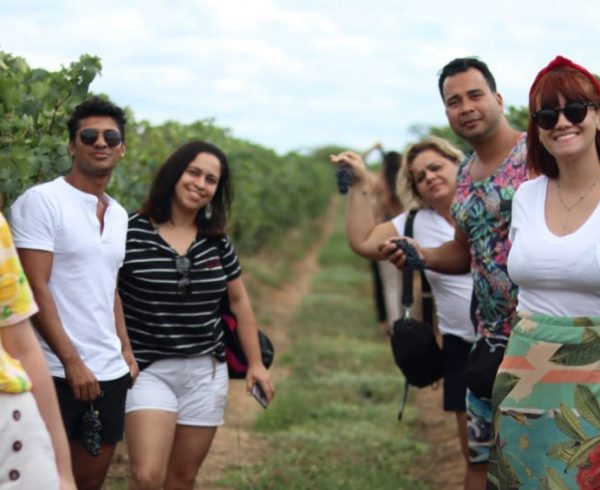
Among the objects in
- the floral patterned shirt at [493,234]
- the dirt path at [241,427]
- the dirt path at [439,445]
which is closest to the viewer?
the floral patterned shirt at [493,234]

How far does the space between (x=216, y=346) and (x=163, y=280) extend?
0.40 metres

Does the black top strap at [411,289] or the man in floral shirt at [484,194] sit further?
the black top strap at [411,289]

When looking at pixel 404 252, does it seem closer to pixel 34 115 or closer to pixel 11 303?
pixel 34 115

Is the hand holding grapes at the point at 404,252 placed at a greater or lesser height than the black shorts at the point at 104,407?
greater

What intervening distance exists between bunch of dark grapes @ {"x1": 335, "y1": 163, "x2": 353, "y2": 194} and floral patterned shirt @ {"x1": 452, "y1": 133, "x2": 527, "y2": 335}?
77 centimetres

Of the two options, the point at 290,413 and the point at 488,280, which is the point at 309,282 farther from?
the point at 488,280

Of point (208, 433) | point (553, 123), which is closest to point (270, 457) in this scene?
point (208, 433)

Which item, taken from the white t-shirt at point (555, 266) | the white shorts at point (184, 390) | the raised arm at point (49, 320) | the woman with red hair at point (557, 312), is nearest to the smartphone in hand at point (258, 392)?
the white shorts at point (184, 390)

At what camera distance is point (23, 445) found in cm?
233

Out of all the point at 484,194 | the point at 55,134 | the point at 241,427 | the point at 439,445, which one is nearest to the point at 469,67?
the point at 484,194

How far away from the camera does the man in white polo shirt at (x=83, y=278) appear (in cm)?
365

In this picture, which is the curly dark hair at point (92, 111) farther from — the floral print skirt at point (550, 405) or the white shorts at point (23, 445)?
the white shorts at point (23, 445)

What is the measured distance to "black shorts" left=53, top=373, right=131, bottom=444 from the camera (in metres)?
3.80

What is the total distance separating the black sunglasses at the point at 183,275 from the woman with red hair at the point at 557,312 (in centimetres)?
149
